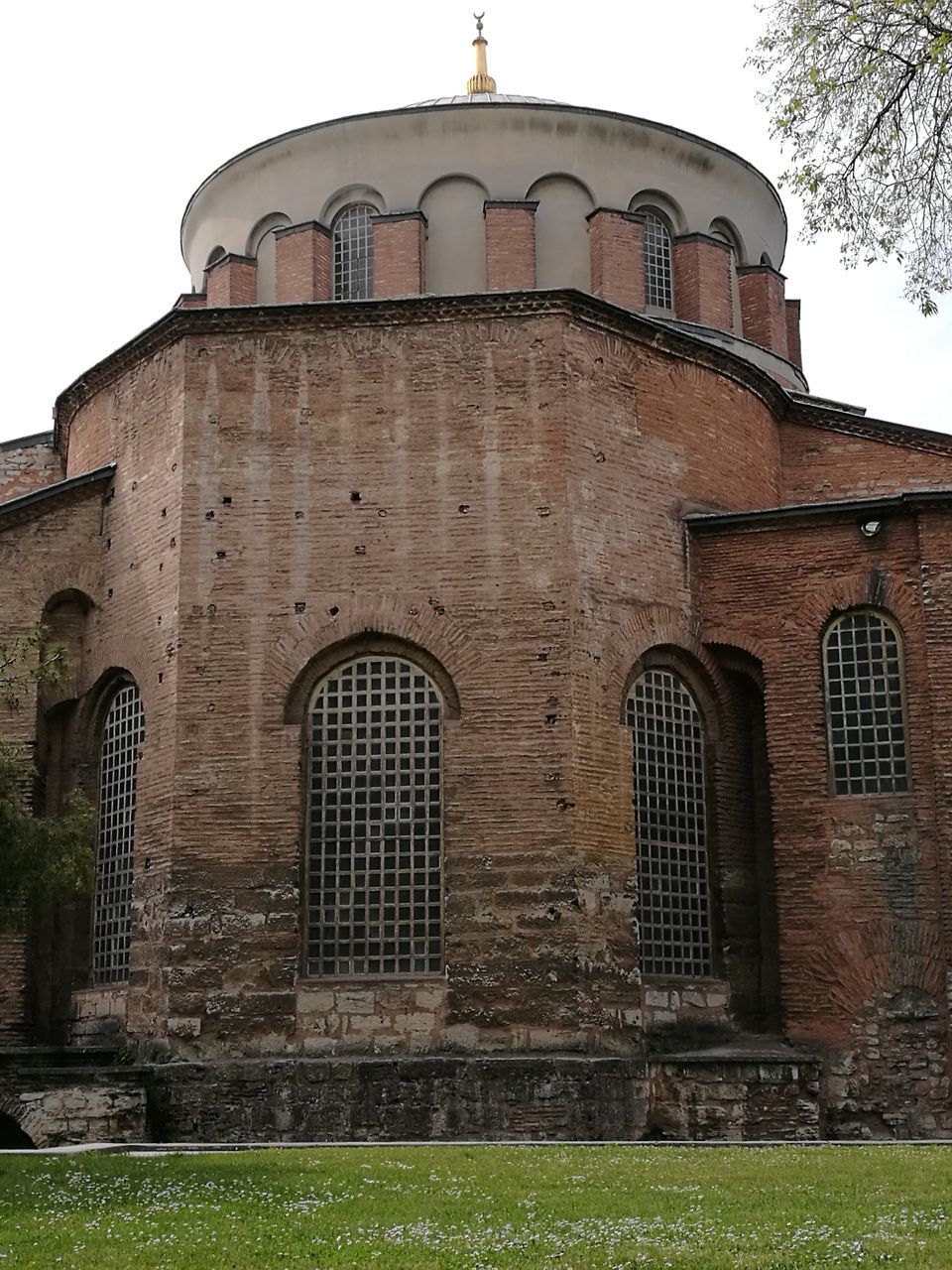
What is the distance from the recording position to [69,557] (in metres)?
18.5

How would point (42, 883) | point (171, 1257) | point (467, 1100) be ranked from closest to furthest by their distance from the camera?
1. point (171, 1257)
2. point (42, 883)
3. point (467, 1100)

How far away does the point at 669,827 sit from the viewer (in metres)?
17.4

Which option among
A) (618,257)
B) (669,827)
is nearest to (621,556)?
(669,827)

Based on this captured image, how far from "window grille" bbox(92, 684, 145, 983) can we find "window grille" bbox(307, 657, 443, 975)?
2.18 meters

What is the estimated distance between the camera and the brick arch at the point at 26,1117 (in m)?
14.8

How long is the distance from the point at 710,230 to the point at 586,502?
7314 millimetres

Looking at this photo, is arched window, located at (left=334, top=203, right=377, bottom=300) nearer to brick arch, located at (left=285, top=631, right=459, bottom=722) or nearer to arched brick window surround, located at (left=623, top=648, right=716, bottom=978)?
brick arch, located at (left=285, top=631, right=459, bottom=722)

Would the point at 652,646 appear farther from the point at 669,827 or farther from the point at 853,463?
the point at 853,463

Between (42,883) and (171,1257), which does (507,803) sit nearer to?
(42,883)

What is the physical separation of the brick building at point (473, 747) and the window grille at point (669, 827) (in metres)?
0.04

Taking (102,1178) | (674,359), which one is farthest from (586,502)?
(102,1178)

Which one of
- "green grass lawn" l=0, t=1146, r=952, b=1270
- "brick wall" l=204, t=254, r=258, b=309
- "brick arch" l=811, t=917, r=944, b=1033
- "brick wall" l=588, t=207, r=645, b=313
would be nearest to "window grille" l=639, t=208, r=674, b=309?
"brick wall" l=588, t=207, r=645, b=313

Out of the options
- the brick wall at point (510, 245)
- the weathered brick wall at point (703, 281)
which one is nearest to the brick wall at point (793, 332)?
the weathered brick wall at point (703, 281)

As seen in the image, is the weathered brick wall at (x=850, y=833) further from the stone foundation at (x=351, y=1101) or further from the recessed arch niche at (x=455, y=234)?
the recessed arch niche at (x=455, y=234)
